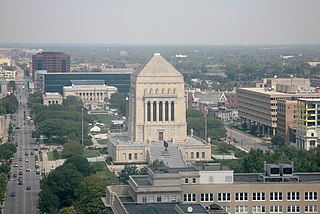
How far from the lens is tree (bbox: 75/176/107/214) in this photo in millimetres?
59594

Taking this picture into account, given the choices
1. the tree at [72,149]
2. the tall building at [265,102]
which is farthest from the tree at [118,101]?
the tree at [72,149]

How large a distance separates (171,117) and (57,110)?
155ft

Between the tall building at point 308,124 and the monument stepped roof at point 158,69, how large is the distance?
12.7 m

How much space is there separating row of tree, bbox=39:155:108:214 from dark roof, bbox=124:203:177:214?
390 inches

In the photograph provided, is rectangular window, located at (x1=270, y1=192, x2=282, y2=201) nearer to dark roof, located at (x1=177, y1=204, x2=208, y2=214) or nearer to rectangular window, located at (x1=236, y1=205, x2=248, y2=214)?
rectangular window, located at (x1=236, y1=205, x2=248, y2=214)

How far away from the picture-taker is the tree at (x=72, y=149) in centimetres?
9557

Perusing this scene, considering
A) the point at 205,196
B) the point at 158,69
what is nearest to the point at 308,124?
the point at 158,69

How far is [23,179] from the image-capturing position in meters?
83.4

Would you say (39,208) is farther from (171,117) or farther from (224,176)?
(171,117)

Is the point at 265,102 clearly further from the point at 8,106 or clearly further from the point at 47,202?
the point at 47,202

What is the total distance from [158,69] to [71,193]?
31.8 m

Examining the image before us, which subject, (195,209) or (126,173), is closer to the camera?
(195,209)

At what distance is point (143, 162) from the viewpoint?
92875 millimetres

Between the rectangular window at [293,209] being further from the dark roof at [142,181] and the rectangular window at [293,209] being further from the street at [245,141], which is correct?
the street at [245,141]
